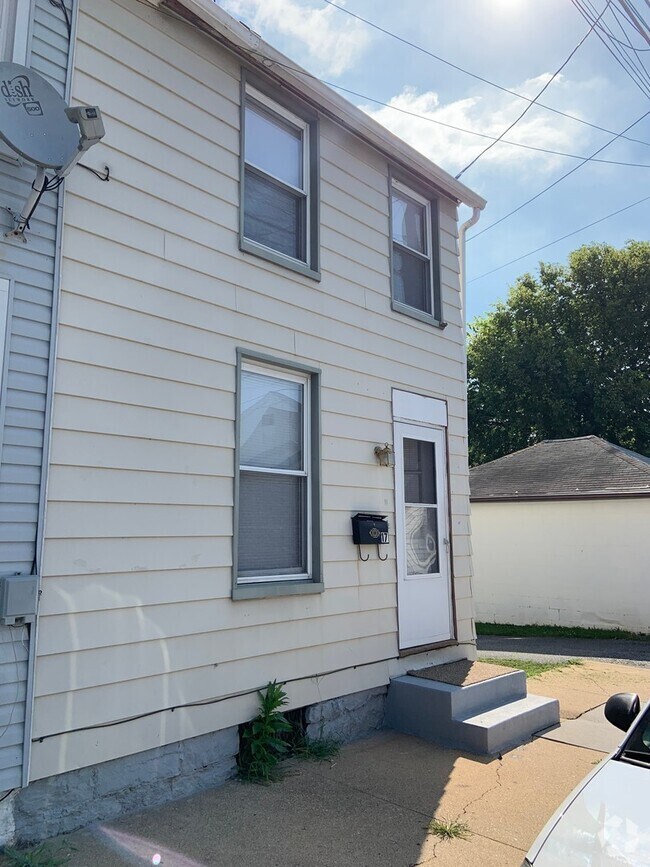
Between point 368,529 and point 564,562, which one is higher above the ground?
point 368,529

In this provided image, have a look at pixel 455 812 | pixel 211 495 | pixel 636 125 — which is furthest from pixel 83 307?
pixel 636 125

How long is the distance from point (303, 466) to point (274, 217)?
211 centimetres

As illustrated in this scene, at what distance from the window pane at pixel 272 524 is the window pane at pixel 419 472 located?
144 centimetres

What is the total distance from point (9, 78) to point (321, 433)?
3149mm

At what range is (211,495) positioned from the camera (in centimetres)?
446

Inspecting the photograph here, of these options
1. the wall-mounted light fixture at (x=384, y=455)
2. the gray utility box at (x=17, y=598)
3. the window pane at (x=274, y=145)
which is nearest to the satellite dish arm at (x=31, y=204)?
the gray utility box at (x=17, y=598)

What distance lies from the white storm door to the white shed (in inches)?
267

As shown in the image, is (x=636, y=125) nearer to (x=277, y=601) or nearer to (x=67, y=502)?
(x=277, y=601)

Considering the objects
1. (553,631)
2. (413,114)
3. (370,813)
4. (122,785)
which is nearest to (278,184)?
(413,114)

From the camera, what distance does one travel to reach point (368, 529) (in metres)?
5.54

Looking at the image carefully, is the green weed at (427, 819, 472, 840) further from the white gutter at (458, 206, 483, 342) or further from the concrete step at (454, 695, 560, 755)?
the white gutter at (458, 206, 483, 342)

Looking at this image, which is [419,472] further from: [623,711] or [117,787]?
[117,787]

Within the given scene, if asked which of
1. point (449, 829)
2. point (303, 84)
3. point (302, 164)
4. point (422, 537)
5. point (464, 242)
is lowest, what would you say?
point (449, 829)

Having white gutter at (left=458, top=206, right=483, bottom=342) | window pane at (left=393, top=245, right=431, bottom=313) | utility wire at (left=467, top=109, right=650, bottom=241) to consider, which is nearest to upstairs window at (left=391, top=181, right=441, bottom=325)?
window pane at (left=393, top=245, right=431, bottom=313)
